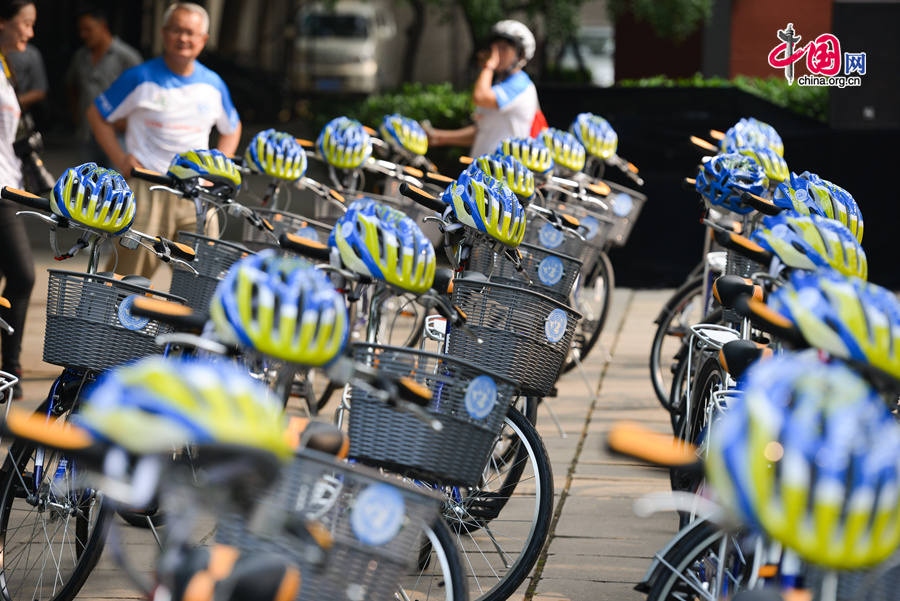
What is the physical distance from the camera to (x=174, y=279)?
5.15m

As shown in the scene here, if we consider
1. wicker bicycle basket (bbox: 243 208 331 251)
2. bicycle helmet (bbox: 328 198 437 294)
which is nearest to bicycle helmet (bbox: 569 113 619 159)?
wicker bicycle basket (bbox: 243 208 331 251)

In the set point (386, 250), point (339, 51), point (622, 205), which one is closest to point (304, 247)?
point (386, 250)

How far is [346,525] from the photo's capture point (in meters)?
2.71

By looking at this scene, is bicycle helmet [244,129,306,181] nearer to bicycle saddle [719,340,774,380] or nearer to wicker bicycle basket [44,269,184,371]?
wicker bicycle basket [44,269,184,371]

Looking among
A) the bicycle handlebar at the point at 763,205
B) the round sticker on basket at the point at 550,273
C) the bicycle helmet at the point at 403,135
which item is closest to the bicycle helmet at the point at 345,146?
the bicycle helmet at the point at 403,135

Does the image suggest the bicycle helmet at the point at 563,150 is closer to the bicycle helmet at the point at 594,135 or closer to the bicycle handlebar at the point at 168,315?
the bicycle helmet at the point at 594,135

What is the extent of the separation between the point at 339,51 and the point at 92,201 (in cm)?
2730

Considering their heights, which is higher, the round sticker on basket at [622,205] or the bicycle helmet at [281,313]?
the round sticker on basket at [622,205]

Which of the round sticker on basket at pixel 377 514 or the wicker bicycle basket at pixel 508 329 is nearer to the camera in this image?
the round sticker on basket at pixel 377 514

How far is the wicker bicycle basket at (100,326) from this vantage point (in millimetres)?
3941

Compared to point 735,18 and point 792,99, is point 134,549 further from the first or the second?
point 735,18

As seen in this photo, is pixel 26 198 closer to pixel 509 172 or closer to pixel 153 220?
pixel 509 172

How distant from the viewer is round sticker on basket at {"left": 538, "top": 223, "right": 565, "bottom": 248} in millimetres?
6012
